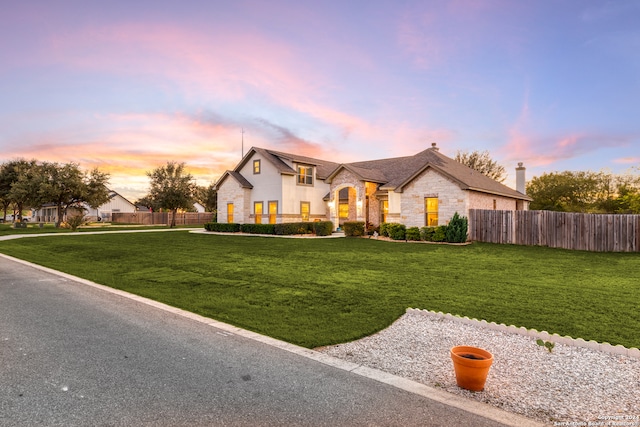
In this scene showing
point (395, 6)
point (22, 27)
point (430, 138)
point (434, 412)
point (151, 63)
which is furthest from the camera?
point (430, 138)

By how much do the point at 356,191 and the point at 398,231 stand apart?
6.37m

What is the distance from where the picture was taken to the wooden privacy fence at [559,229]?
1667 centimetres

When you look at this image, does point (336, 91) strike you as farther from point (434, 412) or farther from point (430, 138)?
point (434, 412)

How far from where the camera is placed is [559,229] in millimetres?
18281

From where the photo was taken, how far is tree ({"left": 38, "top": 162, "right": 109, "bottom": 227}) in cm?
3945

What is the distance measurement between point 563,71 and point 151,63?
78.4ft

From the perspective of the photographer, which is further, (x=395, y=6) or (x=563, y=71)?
(x=563, y=71)

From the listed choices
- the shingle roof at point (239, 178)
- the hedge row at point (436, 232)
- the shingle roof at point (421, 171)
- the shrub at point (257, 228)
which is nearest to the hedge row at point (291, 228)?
the shrub at point (257, 228)

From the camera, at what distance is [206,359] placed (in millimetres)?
4535

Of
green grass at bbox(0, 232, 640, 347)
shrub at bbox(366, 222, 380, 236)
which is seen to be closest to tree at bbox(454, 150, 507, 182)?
shrub at bbox(366, 222, 380, 236)

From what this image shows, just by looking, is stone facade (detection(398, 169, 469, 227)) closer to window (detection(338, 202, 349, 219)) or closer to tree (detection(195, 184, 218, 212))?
window (detection(338, 202, 349, 219))

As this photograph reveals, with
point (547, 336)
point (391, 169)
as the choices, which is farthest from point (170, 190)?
point (547, 336)

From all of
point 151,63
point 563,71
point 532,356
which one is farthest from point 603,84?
point 151,63

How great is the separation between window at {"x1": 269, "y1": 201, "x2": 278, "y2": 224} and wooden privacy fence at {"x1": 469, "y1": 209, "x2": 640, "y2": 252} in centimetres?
1598
